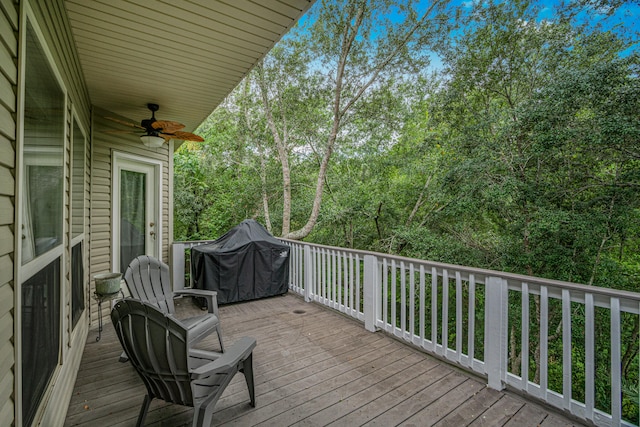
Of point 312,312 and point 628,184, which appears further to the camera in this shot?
point 628,184

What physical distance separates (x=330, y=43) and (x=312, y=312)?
7.53 metres

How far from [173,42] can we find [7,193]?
6.06 ft

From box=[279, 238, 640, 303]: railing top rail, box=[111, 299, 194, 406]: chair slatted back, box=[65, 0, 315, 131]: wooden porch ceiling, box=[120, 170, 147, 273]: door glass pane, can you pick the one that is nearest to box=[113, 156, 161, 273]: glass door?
box=[120, 170, 147, 273]: door glass pane

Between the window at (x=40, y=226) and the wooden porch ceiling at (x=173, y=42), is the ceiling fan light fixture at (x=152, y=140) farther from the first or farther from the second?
the window at (x=40, y=226)

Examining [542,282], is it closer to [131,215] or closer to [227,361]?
[227,361]

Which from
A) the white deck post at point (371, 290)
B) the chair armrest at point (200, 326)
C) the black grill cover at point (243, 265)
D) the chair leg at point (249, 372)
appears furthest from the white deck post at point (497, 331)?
the black grill cover at point (243, 265)

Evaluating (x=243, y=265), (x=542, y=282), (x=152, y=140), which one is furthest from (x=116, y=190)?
(x=542, y=282)

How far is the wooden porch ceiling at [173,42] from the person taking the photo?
2014 millimetres

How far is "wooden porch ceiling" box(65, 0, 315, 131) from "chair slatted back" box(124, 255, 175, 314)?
187cm

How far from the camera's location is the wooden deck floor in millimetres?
2006

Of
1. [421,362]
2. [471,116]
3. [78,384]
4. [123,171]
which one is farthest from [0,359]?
[471,116]

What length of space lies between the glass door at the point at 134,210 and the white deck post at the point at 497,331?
4.53m

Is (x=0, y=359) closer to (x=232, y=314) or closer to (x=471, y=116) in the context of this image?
(x=232, y=314)

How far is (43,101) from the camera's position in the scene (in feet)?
5.29
